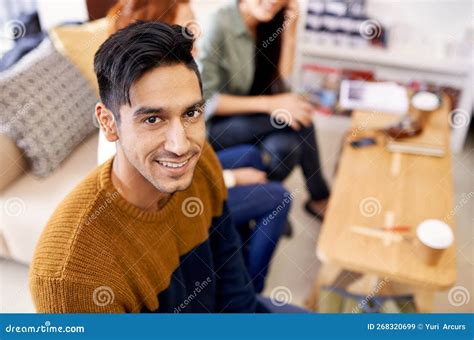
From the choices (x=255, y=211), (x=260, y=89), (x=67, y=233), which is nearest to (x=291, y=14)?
(x=260, y=89)

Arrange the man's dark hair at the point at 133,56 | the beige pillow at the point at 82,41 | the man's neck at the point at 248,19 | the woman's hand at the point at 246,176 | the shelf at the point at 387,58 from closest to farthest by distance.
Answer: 1. the man's dark hair at the point at 133,56
2. the beige pillow at the point at 82,41
3. the woman's hand at the point at 246,176
4. the man's neck at the point at 248,19
5. the shelf at the point at 387,58

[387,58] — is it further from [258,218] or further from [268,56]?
[258,218]

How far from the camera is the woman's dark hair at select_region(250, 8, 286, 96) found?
140cm

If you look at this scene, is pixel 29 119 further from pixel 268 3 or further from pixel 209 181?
pixel 268 3

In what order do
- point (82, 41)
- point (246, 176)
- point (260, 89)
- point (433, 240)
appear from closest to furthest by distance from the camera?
1. point (82, 41)
2. point (433, 240)
3. point (246, 176)
4. point (260, 89)

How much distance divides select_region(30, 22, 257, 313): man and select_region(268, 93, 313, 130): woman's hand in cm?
71

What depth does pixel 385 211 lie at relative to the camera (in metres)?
1.29

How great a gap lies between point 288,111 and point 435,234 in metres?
0.56

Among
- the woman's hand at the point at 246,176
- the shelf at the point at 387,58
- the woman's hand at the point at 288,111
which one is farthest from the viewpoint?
the shelf at the point at 387,58

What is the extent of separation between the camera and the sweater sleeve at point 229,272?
0.96 metres

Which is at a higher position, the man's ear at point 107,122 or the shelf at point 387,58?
the man's ear at point 107,122

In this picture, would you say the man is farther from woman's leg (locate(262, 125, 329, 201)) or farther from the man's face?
woman's leg (locate(262, 125, 329, 201))

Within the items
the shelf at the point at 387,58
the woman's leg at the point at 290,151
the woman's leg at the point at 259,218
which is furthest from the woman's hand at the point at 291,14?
the woman's leg at the point at 259,218

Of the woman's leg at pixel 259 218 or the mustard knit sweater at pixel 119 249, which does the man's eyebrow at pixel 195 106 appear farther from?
the woman's leg at pixel 259 218
